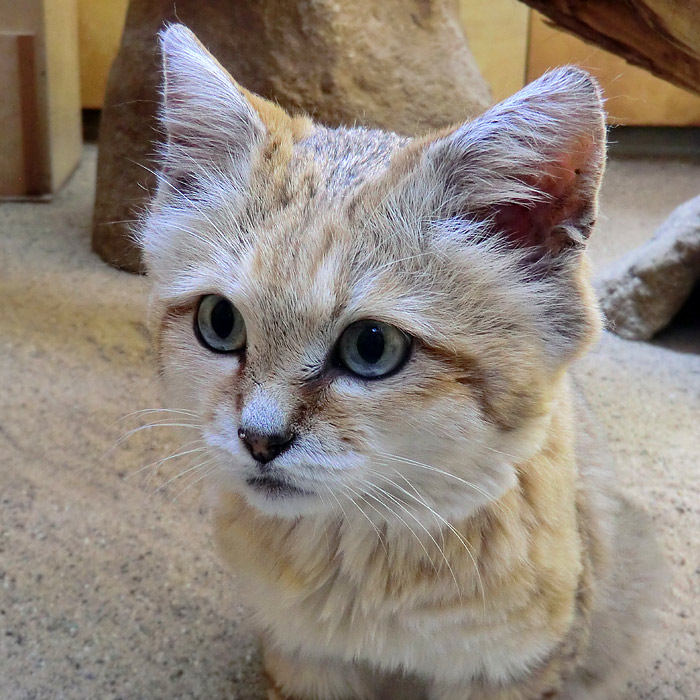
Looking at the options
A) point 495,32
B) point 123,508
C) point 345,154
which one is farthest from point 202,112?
point 495,32

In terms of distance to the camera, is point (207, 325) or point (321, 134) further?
point (321, 134)

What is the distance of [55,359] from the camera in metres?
2.98

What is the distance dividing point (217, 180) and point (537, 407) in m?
0.65

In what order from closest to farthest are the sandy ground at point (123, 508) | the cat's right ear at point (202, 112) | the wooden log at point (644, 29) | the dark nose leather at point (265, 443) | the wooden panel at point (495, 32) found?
the dark nose leather at point (265, 443)
the cat's right ear at point (202, 112)
the sandy ground at point (123, 508)
the wooden log at point (644, 29)
the wooden panel at point (495, 32)

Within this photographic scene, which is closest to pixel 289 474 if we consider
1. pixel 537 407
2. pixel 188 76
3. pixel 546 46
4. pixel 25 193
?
pixel 537 407

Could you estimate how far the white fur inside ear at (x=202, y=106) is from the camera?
4.52 feet

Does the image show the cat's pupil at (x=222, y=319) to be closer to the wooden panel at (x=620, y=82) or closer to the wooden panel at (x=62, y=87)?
the wooden panel at (x=620, y=82)

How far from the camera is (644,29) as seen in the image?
2160 millimetres

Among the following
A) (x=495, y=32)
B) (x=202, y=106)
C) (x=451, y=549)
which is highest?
(x=495, y=32)

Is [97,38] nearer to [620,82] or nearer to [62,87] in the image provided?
[62,87]

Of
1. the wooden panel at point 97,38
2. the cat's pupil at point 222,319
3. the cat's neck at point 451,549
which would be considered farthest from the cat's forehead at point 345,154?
the wooden panel at point 97,38

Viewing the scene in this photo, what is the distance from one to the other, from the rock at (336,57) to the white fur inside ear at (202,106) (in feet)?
6.11

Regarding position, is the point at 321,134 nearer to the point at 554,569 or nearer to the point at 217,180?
the point at 217,180

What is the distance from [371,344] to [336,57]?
99.8 inches
